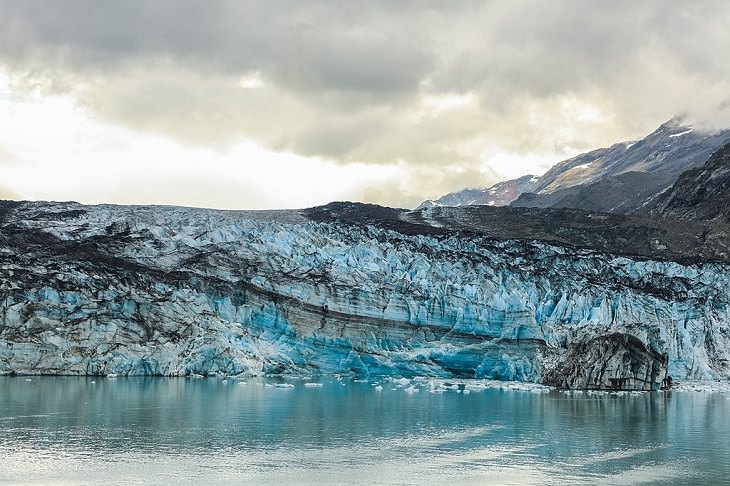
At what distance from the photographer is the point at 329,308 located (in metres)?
42.5

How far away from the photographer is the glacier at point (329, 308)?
36.9 metres

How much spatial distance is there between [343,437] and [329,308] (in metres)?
20.8

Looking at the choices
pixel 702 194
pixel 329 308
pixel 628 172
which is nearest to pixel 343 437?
pixel 329 308

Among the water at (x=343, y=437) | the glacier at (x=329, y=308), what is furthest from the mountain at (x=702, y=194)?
the water at (x=343, y=437)

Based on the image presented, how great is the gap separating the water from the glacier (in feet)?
11.5

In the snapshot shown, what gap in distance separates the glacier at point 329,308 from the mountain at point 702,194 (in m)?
32.7

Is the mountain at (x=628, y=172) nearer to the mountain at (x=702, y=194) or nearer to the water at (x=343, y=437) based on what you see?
the mountain at (x=702, y=194)

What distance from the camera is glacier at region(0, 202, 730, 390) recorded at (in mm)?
36938

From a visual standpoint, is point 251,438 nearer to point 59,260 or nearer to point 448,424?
point 448,424

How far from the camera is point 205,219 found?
53.1 m

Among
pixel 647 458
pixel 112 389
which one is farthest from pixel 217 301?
pixel 647 458

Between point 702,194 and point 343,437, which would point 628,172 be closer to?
point 702,194

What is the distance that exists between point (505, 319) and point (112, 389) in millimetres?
18351

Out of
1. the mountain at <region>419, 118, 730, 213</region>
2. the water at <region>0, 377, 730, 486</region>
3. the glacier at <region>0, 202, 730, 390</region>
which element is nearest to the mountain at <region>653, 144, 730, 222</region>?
the mountain at <region>419, 118, 730, 213</region>
